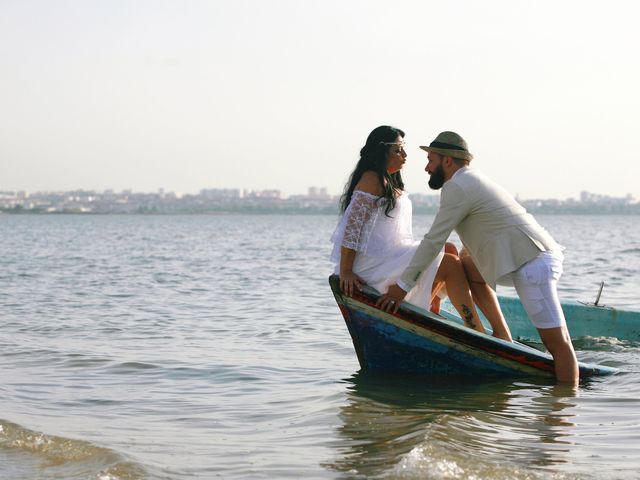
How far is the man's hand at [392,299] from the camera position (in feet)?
23.8

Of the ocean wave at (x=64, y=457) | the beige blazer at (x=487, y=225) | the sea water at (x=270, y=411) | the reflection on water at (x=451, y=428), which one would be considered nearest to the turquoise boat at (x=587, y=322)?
the sea water at (x=270, y=411)

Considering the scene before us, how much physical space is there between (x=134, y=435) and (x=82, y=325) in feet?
21.4

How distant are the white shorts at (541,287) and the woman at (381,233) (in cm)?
59

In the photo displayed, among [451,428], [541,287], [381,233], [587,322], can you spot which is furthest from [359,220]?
[587,322]

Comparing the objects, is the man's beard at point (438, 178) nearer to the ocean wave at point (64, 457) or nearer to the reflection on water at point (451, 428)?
the reflection on water at point (451, 428)

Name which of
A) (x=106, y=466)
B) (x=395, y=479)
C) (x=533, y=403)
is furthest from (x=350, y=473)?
(x=533, y=403)

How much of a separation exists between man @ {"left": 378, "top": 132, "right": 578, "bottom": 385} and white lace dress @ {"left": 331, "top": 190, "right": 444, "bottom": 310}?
0.25 m

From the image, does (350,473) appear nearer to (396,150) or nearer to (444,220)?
(444,220)

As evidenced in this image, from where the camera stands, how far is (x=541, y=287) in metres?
6.98

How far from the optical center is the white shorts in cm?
697

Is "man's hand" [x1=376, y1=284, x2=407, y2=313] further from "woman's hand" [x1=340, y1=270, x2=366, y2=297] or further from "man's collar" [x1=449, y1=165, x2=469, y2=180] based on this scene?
"man's collar" [x1=449, y1=165, x2=469, y2=180]

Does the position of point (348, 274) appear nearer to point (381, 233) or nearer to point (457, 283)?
point (381, 233)

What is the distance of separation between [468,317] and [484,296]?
0.68 ft

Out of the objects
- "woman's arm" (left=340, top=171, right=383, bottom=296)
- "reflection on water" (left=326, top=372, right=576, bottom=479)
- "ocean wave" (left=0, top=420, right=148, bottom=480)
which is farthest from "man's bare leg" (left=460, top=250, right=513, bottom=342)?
"ocean wave" (left=0, top=420, right=148, bottom=480)
